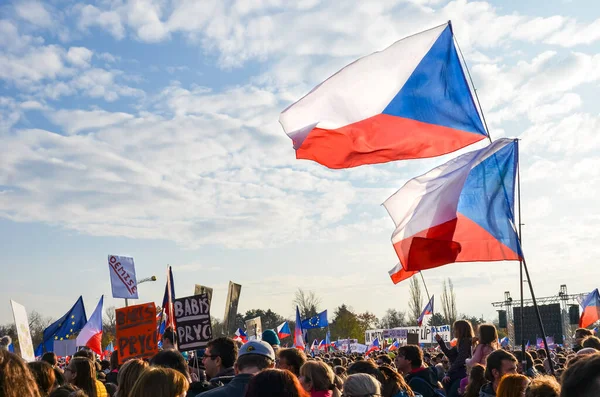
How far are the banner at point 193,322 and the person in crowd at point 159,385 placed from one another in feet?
20.2

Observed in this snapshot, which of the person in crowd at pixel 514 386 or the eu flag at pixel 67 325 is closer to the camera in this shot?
the person in crowd at pixel 514 386

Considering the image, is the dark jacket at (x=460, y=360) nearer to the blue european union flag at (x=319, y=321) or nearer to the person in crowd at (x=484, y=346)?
the person in crowd at (x=484, y=346)

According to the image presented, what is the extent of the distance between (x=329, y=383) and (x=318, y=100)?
466 cm

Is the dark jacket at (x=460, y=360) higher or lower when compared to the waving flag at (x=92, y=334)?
lower

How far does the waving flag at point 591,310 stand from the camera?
24.3 m

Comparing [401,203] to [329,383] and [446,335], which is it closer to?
[329,383]

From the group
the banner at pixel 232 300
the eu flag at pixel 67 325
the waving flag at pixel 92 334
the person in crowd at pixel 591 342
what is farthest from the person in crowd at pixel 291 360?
the eu flag at pixel 67 325

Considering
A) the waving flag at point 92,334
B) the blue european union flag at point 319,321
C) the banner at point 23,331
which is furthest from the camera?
the blue european union flag at point 319,321

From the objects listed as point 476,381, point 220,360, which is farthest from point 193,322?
point 476,381

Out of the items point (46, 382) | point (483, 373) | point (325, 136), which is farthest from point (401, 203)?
point (46, 382)

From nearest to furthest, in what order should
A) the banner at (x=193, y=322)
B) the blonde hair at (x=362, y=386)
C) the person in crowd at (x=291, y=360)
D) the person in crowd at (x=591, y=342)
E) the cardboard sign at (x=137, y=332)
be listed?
the blonde hair at (x=362, y=386), the person in crowd at (x=291, y=360), the person in crowd at (x=591, y=342), the banner at (x=193, y=322), the cardboard sign at (x=137, y=332)

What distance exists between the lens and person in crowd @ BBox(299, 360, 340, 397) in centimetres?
646

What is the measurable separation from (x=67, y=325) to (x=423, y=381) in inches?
668

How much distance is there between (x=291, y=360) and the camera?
721cm
